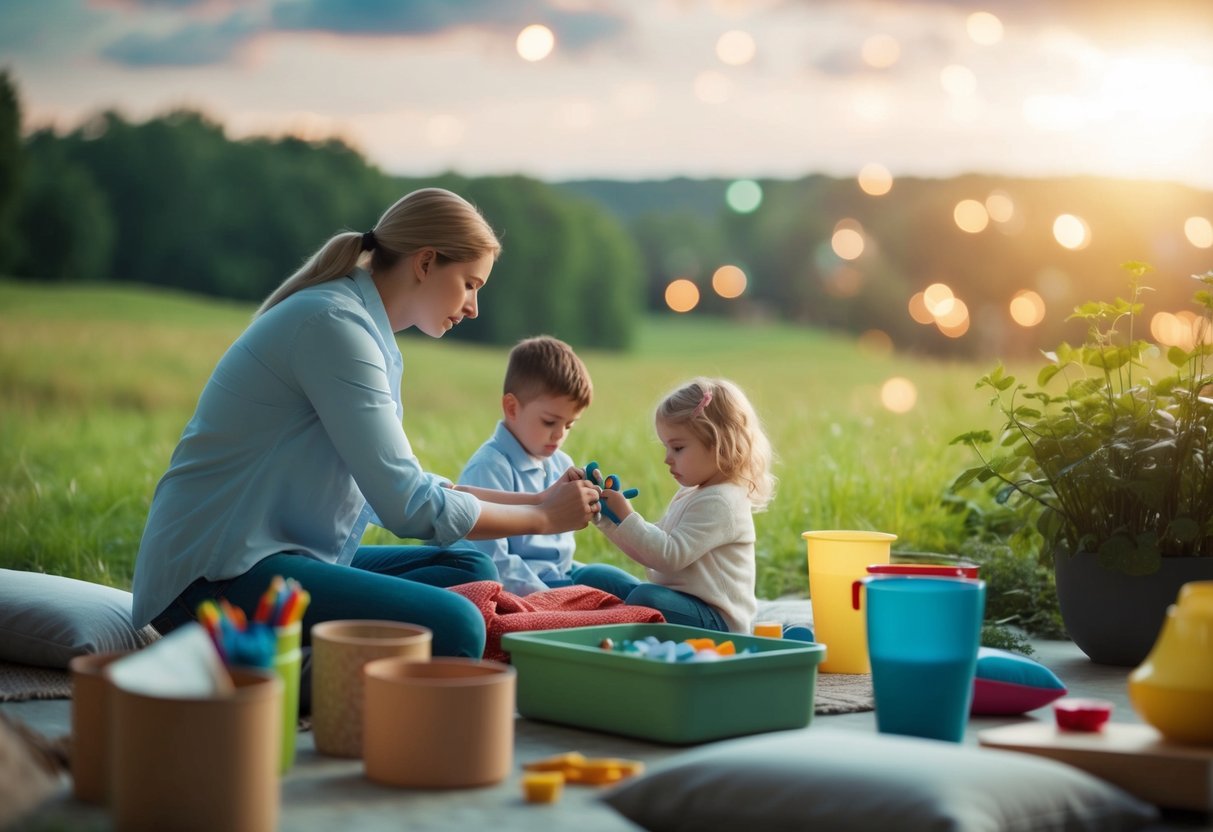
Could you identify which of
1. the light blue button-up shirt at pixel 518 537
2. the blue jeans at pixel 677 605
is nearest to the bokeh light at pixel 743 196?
the light blue button-up shirt at pixel 518 537

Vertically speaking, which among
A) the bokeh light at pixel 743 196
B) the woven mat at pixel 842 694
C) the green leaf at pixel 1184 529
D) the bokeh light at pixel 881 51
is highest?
the bokeh light at pixel 881 51

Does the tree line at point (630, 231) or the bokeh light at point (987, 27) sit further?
the tree line at point (630, 231)

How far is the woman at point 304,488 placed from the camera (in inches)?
93.2

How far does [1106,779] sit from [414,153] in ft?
29.0

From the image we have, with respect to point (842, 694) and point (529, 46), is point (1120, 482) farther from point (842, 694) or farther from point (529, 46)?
point (529, 46)

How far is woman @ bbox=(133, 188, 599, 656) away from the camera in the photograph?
237 centimetres

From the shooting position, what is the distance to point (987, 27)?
7.22m

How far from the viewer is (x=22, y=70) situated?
966 cm

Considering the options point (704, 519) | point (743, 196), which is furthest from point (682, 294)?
point (704, 519)

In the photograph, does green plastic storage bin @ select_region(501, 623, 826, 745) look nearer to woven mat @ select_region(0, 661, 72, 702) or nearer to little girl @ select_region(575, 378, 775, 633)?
little girl @ select_region(575, 378, 775, 633)

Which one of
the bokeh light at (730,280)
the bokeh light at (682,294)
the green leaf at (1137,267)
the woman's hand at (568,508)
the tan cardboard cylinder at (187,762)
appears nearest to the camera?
the tan cardboard cylinder at (187,762)

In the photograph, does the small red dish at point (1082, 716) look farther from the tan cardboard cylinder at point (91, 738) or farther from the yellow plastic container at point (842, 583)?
the tan cardboard cylinder at point (91, 738)

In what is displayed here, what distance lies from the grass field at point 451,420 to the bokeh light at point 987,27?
5.99ft

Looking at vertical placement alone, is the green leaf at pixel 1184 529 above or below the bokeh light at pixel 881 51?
below
